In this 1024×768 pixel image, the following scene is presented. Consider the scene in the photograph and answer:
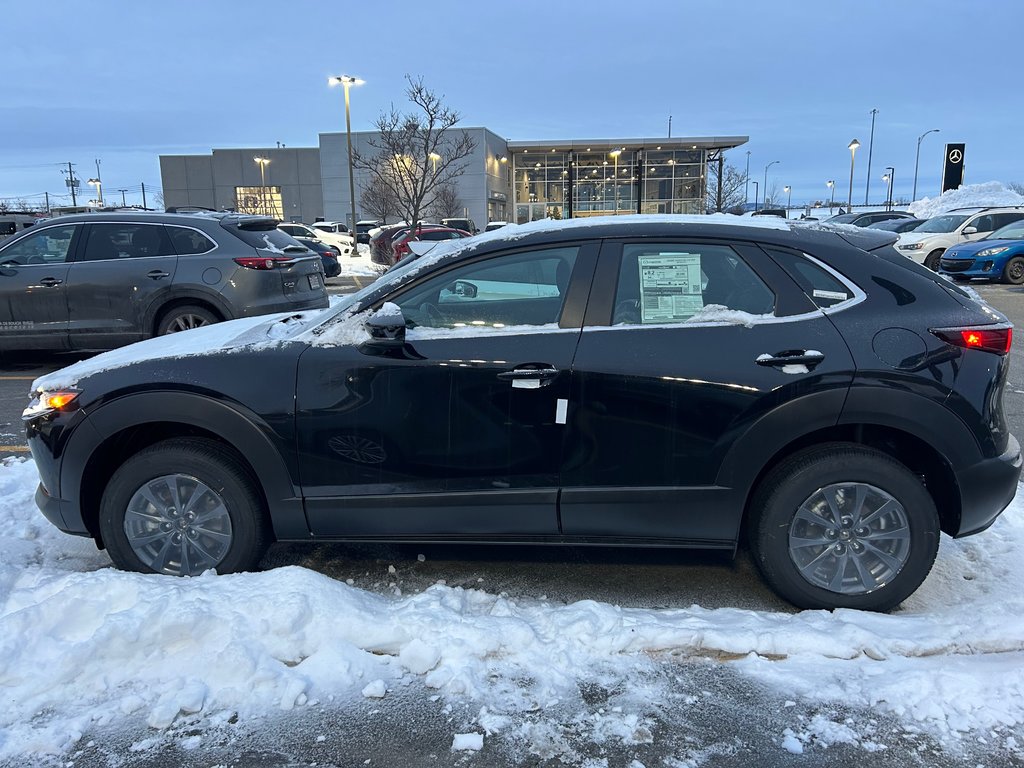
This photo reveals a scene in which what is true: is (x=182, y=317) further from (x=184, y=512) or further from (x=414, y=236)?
(x=414, y=236)

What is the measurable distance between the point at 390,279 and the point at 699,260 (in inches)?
56.4

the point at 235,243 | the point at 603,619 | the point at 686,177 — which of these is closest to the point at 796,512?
the point at 603,619

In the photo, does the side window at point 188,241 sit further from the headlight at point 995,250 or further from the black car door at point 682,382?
the headlight at point 995,250

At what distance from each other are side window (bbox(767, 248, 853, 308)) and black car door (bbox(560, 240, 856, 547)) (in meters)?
0.03

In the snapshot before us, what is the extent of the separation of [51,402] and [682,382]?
2.89 m

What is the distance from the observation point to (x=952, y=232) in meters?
21.3

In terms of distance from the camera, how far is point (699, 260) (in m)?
3.41

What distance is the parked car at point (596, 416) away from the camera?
320 cm

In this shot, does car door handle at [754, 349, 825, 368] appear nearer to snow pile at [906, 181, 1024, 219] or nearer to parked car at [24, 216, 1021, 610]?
parked car at [24, 216, 1021, 610]

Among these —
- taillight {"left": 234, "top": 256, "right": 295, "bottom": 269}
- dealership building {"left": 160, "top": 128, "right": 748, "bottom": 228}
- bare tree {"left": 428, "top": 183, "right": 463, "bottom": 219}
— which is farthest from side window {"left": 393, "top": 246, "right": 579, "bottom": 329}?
dealership building {"left": 160, "top": 128, "right": 748, "bottom": 228}

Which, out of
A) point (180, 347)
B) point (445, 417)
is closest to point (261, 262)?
point (180, 347)

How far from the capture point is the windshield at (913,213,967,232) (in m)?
21.9

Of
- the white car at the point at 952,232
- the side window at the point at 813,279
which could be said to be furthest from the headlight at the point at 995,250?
the side window at the point at 813,279

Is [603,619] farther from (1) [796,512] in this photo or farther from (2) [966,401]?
(2) [966,401]
